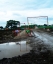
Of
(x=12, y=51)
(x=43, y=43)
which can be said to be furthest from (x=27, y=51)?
(x=43, y=43)

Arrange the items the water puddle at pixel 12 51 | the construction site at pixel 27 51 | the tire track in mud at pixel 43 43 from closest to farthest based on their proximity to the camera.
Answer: the construction site at pixel 27 51 → the water puddle at pixel 12 51 → the tire track in mud at pixel 43 43

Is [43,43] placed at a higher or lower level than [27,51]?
lower

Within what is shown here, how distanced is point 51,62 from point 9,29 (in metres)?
54.1

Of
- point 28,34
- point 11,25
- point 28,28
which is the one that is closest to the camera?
point 28,28

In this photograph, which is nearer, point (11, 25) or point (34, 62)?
point (34, 62)

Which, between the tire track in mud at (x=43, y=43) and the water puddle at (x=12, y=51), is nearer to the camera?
the water puddle at (x=12, y=51)

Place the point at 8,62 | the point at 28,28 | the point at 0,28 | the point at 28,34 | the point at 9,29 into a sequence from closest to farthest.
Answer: the point at 8,62, the point at 28,28, the point at 28,34, the point at 9,29, the point at 0,28

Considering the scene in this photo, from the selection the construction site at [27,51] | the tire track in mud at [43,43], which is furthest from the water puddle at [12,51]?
the tire track in mud at [43,43]

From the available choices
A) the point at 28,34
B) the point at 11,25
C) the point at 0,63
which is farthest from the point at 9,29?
the point at 0,63

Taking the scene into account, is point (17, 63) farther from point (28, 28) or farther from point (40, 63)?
point (28, 28)

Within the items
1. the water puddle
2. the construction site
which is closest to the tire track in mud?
the construction site

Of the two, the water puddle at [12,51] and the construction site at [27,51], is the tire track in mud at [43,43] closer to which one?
the construction site at [27,51]

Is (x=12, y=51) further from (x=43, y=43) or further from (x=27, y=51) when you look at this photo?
(x=43, y=43)

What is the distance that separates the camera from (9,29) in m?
62.9
